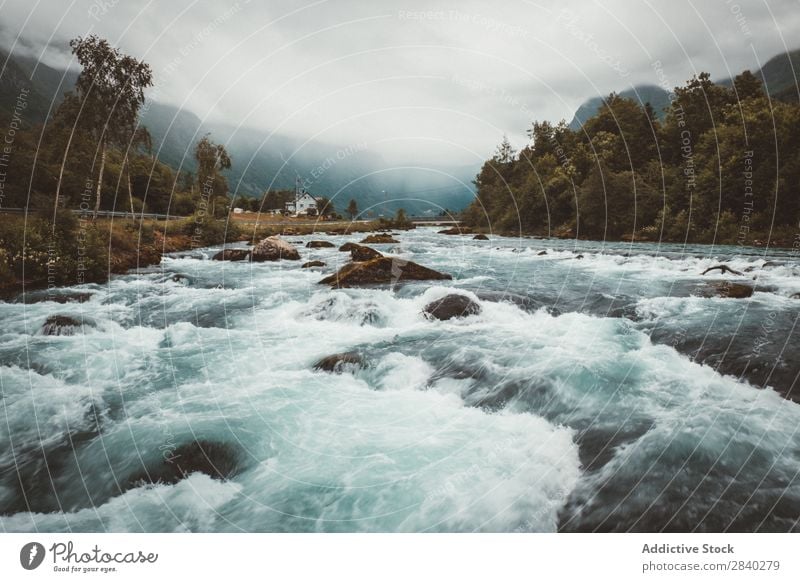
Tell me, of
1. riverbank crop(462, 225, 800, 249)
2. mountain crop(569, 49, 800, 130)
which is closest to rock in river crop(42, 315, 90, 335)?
mountain crop(569, 49, 800, 130)

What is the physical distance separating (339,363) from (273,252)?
1689 cm

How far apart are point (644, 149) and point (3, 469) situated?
220ft

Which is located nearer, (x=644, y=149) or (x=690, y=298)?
(x=690, y=298)

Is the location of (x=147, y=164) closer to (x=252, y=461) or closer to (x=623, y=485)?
(x=252, y=461)

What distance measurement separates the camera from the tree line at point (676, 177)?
26.5 meters

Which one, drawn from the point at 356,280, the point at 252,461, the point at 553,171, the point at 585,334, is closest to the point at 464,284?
the point at 356,280

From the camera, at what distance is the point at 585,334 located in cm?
888

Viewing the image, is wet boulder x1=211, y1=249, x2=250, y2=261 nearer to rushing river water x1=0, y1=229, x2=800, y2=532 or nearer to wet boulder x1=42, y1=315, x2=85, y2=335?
rushing river water x1=0, y1=229, x2=800, y2=532

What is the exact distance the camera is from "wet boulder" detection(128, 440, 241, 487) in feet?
14.7

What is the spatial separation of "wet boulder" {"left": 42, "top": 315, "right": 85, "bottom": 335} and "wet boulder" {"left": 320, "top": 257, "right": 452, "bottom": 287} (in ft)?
24.1

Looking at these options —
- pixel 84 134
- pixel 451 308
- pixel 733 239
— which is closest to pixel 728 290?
pixel 451 308

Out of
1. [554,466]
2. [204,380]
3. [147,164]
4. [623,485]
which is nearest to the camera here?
[623,485]

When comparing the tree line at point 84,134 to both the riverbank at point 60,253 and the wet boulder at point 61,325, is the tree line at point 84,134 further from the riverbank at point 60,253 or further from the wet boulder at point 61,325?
the wet boulder at point 61,325
